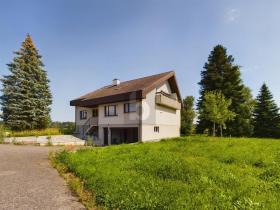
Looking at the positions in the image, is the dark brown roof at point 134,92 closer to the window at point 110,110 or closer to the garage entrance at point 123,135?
the window at point 110,110

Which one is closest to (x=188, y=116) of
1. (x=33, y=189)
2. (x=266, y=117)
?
(x=266, y=117)

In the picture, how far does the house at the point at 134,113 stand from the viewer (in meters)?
23.9

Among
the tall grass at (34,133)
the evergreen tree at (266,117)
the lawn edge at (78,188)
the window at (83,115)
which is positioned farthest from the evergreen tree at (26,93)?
the evergreen tree at (266,117)

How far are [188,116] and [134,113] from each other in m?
26.7

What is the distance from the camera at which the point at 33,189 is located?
7062 millimetres

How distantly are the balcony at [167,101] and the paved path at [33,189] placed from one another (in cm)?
1705

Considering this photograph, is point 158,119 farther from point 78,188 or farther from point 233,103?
point 78,188

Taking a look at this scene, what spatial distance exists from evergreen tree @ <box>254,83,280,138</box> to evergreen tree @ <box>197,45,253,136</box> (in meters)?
1.44

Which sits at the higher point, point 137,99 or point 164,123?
point 137,99

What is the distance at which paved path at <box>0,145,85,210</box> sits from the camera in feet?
19.1

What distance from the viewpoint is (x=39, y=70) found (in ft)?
124

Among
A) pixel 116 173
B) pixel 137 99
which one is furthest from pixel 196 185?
Answer: pixel 137 99

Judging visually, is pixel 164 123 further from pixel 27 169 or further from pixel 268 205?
pixel 268 205

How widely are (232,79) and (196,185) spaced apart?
1443 inches
